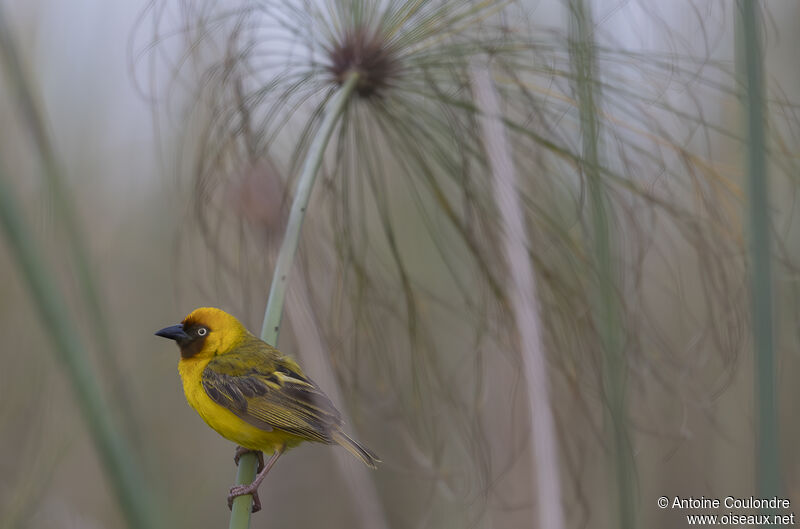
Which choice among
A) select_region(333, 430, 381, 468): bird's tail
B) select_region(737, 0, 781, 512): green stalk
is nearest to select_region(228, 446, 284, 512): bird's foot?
select_region(333, 430, 381, 468): bird's tail

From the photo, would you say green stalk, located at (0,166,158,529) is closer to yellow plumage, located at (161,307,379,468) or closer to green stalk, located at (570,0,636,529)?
green stalk, located at (570,0,636,529)

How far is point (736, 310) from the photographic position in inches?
106

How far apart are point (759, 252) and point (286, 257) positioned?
3.75 feet

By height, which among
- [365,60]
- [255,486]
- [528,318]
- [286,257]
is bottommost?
[255,486]

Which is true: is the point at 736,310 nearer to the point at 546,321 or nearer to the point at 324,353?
the point at 546,321

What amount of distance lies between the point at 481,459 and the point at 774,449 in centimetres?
189

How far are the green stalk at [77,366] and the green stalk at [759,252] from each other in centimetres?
81

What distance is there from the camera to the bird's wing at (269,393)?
2186mm

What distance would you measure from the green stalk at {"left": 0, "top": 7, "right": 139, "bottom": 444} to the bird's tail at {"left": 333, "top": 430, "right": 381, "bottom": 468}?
105 cm

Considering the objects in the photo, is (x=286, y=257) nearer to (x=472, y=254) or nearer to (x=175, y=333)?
(x=175, y=333)

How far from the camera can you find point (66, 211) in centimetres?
105

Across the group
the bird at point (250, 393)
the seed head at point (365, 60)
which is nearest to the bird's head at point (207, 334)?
the bird at point (250, 393)

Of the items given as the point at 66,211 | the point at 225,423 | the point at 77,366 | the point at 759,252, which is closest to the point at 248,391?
the point at 225,423

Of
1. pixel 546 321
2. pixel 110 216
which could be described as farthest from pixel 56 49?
pixel 546 321
